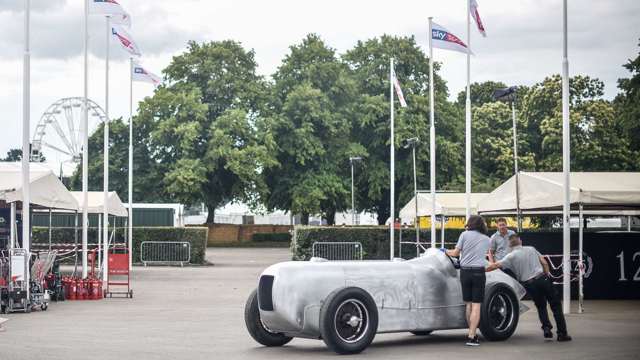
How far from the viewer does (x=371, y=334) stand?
1388cm

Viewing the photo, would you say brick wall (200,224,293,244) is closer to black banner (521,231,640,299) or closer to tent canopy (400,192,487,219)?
tent canopy (400,192,487,219)

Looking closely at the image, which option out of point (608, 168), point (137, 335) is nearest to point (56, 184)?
point (137, 335)

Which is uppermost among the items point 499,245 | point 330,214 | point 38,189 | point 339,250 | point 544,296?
point 38,189

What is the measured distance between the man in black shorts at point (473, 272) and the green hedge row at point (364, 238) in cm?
3207

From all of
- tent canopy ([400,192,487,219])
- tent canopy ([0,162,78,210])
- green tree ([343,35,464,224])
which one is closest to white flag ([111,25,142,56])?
tent canopy ([0,162,78,210])

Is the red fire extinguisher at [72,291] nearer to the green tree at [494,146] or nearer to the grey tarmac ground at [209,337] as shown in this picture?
the grey tarmac ground at [209,337]

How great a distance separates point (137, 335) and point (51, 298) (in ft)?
32.6

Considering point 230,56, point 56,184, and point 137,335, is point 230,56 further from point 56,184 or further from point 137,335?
point 137,335

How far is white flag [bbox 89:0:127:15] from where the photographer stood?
28.7 metres

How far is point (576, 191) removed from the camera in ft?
76.0

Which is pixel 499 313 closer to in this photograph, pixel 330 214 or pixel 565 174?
pixel 565 174

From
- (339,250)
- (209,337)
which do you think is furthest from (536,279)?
(339,250)

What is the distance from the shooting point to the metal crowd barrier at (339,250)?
4662 cm

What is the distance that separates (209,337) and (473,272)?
13.7 feet
